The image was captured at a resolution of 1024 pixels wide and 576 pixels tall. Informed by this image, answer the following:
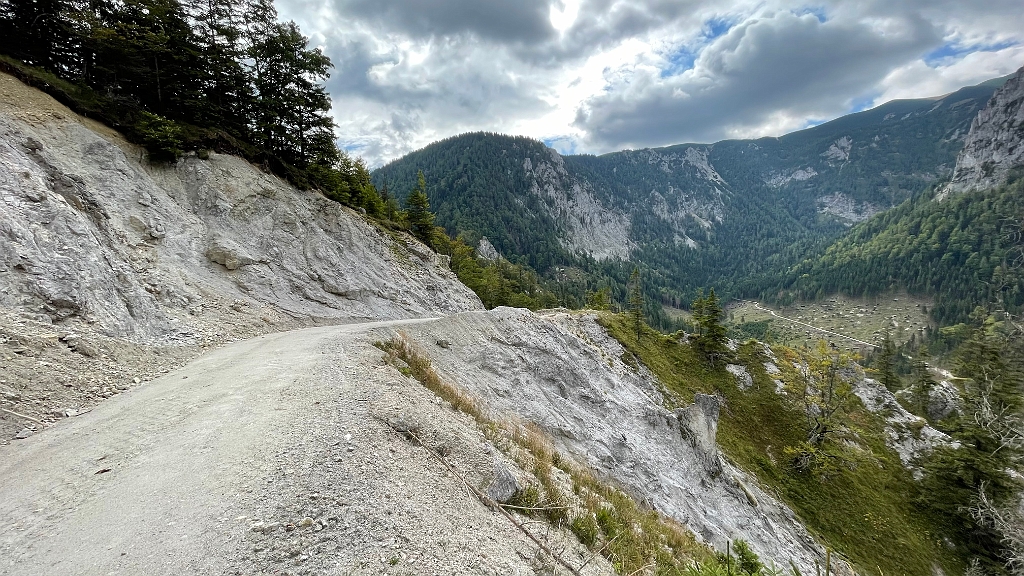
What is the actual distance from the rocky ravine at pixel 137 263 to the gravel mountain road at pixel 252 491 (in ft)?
8.77

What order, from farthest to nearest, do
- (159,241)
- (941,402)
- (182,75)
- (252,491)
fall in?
(941,402) → (182,75) → (159,241) → (252,491)

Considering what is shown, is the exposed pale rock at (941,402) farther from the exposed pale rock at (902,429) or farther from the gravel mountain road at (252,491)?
the gravel mountain road at (252,491)

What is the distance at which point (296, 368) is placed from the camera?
10.2 m

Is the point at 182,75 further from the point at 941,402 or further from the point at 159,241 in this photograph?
the point at 941,402

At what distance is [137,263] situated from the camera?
15750 millimetres

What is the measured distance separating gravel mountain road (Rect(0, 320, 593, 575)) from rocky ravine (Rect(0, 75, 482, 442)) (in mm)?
2672

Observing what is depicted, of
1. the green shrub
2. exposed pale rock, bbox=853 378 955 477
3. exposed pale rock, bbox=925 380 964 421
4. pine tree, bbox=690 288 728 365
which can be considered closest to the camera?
the green shrub

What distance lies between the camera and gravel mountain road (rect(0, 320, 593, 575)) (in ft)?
14.4

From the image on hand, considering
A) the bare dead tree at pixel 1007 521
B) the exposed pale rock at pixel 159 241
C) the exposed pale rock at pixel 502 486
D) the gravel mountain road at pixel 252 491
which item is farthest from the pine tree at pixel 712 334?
the exposed pale rock at pixel 502 486

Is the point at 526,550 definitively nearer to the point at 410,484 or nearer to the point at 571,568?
the point at 571,568

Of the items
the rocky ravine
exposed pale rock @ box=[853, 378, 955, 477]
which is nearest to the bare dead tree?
exposed pale rock @ box=[853, 378, 955, 477]

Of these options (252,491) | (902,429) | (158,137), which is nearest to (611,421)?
(252,491)

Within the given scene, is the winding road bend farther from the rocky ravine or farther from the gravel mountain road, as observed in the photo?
the rocky ravine

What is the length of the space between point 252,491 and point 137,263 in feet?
53.4
